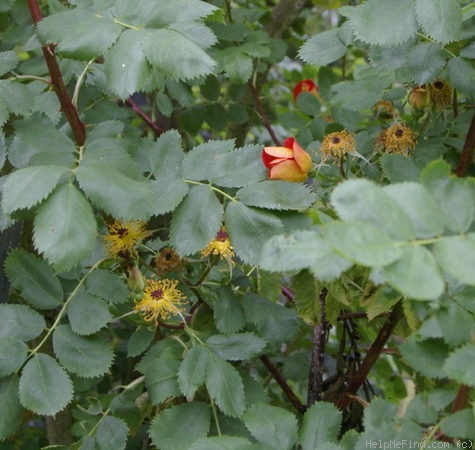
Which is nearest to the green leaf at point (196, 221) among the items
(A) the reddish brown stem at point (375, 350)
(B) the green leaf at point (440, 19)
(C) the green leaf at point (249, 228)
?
(C) the green leaf at point (249, 228)

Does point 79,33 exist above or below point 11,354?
above

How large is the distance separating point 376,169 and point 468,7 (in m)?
0.24

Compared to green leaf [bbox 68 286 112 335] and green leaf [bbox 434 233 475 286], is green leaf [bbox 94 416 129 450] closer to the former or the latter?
green leaf [bbox 68 286 112 335]

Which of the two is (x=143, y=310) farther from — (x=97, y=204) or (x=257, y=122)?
(x=257, y=122)

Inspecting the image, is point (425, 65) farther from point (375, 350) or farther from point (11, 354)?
point (11, 354)

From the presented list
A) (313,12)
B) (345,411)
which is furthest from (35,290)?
(313,12)

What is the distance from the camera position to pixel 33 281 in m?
0.95

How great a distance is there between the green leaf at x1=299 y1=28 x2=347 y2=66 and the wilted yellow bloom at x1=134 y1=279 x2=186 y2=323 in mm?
412

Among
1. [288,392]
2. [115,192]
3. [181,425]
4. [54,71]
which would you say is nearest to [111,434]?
[181,425]

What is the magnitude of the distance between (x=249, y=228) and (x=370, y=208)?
30 centimetres

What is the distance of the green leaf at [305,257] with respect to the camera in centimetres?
57

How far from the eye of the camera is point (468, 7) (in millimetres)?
947

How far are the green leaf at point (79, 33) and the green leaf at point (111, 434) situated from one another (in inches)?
18.9

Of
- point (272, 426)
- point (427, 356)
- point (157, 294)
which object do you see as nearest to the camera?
point (427, 356)
